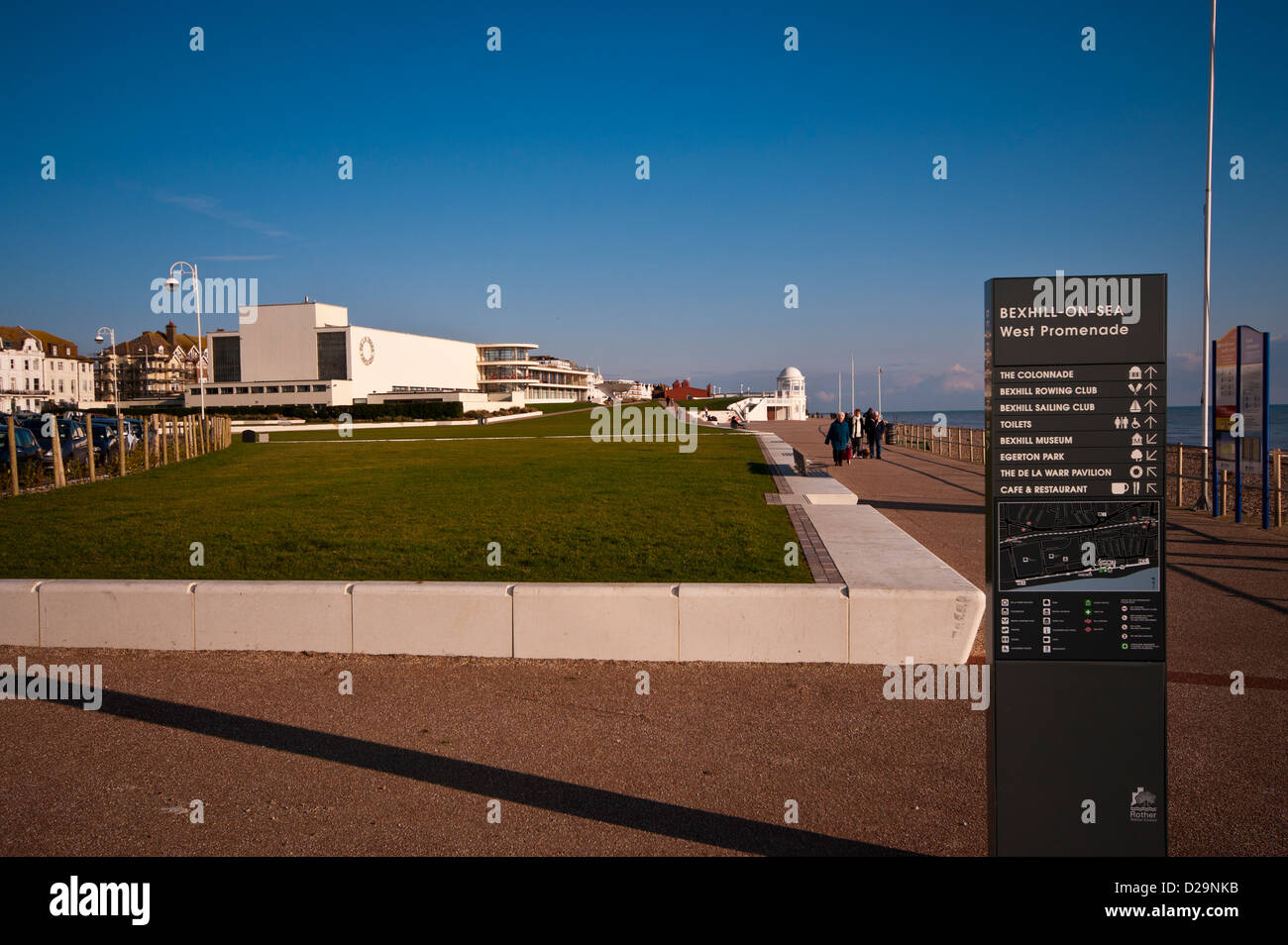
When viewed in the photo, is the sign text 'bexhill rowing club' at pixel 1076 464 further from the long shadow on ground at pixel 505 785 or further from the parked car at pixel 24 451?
the parked car at pixel 24 451

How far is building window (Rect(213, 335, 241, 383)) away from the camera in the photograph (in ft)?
320

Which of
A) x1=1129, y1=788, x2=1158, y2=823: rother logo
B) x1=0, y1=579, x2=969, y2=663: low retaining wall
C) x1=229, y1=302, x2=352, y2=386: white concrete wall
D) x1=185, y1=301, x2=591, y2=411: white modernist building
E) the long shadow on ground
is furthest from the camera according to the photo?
x1=229, y1=302, x2=352, y2=386: white concrete wall

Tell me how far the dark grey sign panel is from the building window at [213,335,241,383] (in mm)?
105530

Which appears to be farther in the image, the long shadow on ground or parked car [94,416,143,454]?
parked car [94,416,143,454]

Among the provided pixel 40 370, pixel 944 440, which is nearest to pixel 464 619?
pixel 944 440

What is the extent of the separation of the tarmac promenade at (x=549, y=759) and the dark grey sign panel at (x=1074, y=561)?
707mm

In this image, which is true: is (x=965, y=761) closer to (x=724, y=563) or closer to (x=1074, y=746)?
(x=1074, y=746)

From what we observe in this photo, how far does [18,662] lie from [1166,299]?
8.09 m

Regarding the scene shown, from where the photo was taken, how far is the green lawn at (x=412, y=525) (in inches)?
351

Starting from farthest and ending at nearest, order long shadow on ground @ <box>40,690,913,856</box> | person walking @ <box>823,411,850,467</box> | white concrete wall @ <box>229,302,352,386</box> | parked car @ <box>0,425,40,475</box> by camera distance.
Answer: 1. white concrete wall @ <box>229,302,352,386</box>
2. person walking @ <box>823,411,850,467</box>
3. parked car @ <box>0,425,40,475</box>
4. long shadow on ground @ <box>40,690,913,856</box>

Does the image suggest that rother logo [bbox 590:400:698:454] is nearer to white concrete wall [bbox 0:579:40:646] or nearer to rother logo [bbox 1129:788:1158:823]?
white concrete wall [bbox 0:579:40:646]

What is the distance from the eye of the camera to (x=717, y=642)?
666 centimetres
